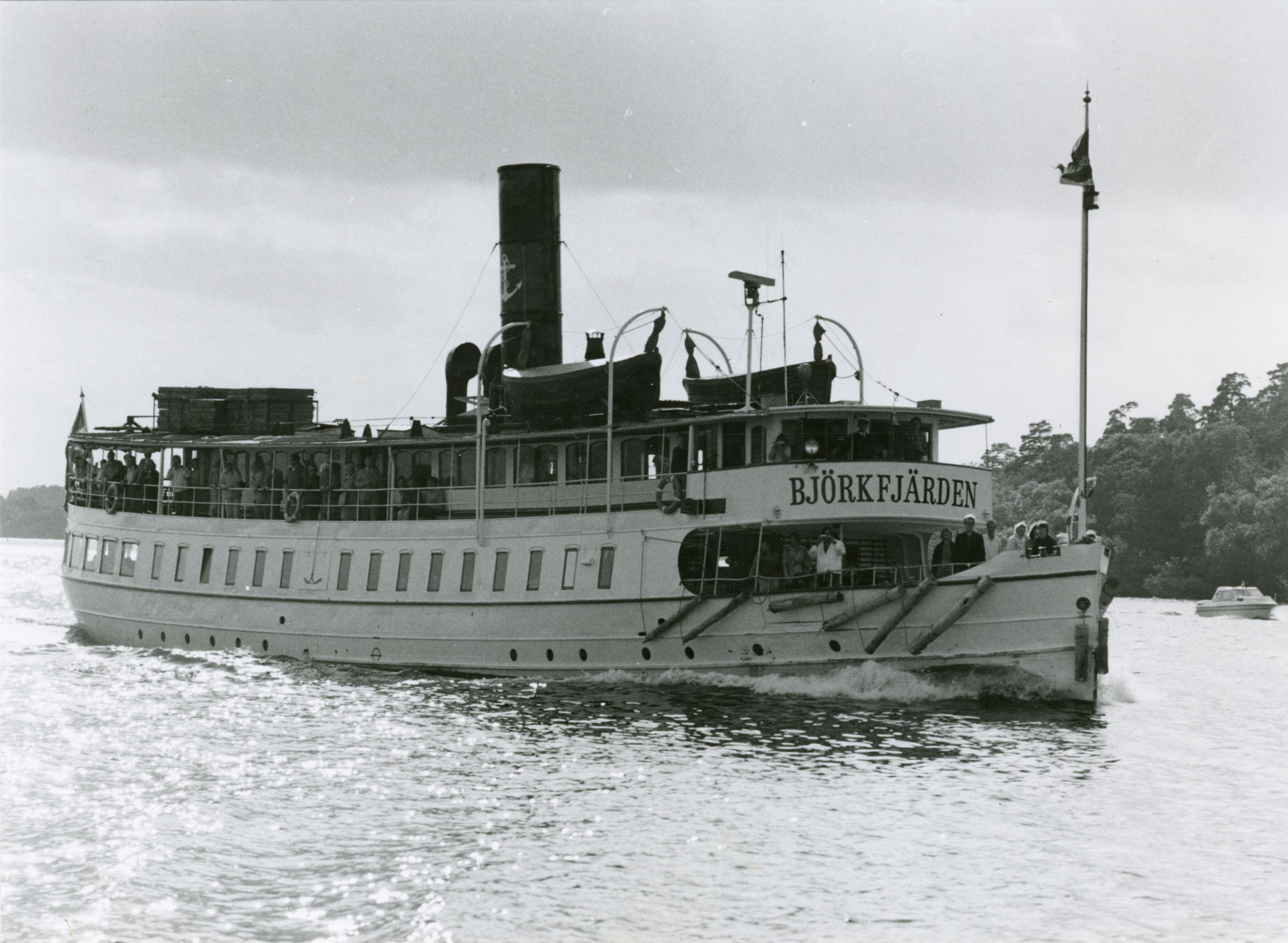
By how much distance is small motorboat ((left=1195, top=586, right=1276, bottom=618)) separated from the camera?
6619 cm

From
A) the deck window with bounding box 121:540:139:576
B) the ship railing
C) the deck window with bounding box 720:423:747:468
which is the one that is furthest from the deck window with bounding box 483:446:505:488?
the deck window with bounding box 121:540:139:576

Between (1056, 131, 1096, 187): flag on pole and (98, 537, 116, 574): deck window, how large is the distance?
931 inches

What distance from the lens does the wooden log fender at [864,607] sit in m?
23.9

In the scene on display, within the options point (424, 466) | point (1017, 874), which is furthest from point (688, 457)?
point (1017, 874)

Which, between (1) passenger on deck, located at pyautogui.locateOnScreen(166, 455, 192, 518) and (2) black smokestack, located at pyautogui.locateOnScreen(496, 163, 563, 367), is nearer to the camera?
(2) black smokestack, located at pyautogui.locateOnScreen(496, 163, 563, 367)

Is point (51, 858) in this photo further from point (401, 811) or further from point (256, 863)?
point (401, 811)

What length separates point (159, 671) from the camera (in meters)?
30.0

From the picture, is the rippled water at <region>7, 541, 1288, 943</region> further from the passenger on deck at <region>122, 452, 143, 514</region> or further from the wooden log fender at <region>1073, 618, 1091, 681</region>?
the passenger on deck at <region>122, 452, 143, 514</region>

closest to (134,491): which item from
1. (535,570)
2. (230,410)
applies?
(230,410)

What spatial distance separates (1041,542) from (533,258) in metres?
13.5

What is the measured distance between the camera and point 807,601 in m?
24.4

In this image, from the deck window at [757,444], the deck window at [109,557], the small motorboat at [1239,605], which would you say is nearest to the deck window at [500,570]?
the deck window at [757,444]

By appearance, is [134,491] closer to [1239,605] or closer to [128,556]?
[128,556]

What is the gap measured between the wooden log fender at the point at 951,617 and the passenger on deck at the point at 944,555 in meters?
0.81
